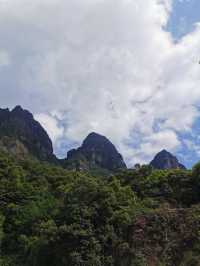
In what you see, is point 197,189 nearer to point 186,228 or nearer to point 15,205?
point 186,228

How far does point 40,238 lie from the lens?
26.9 metres

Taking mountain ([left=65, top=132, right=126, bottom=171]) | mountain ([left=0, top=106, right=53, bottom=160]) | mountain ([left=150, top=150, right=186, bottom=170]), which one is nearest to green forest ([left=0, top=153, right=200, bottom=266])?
mountain ([left=0, top=106, right=53, bottom=160])

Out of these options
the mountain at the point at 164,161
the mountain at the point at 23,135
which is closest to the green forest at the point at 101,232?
the mountain at the point at 23,135

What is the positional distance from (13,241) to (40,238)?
20.9 feet

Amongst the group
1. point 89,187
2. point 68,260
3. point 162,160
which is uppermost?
point 162,160

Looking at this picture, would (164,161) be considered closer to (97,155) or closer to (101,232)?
(97,155)

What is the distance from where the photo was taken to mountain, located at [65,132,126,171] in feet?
323

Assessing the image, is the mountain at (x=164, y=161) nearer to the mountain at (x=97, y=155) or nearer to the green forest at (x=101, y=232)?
the mountain at (x=97, y=155)

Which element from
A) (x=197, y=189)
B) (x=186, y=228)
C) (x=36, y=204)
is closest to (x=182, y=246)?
(x=186, y=228)

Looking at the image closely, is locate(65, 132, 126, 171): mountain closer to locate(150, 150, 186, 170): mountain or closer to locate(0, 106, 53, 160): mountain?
locate(0, 106, 53, 160): mountain

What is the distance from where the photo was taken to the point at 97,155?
105000 millimetres

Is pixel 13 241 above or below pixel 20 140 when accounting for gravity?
below

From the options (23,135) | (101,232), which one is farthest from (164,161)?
(101,232)

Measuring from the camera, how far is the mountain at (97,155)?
98.6m
